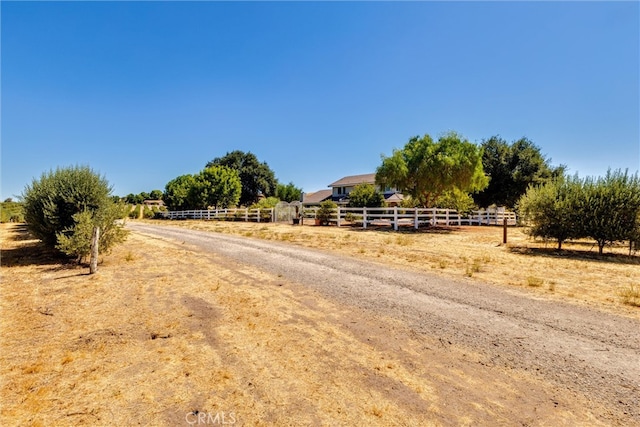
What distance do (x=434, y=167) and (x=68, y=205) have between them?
21.2 m

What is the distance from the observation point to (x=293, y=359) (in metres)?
3.48

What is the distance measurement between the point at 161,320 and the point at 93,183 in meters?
6.70

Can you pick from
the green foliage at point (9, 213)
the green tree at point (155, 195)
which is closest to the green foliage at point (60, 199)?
the green foliage at point (9, 213)

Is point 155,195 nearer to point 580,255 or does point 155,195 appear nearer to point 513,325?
point 580,255

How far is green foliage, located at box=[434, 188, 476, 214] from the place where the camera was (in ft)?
86.6

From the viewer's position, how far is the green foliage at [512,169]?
31797 millimetres

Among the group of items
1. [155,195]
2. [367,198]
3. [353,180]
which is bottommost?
[367,198]

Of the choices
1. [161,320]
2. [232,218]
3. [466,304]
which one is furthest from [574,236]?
[232,218]

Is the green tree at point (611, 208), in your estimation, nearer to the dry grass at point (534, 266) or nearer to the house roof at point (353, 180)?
the dry grass at point (534, 266)

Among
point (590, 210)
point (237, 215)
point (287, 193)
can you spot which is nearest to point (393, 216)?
point (590, 210)

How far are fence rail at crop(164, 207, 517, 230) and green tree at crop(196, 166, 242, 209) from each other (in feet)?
31.6

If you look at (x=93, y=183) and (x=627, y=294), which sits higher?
(x=93, y=183)

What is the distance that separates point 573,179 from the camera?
12.8 meters

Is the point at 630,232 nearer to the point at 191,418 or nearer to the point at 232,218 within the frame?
the point at 191,418
